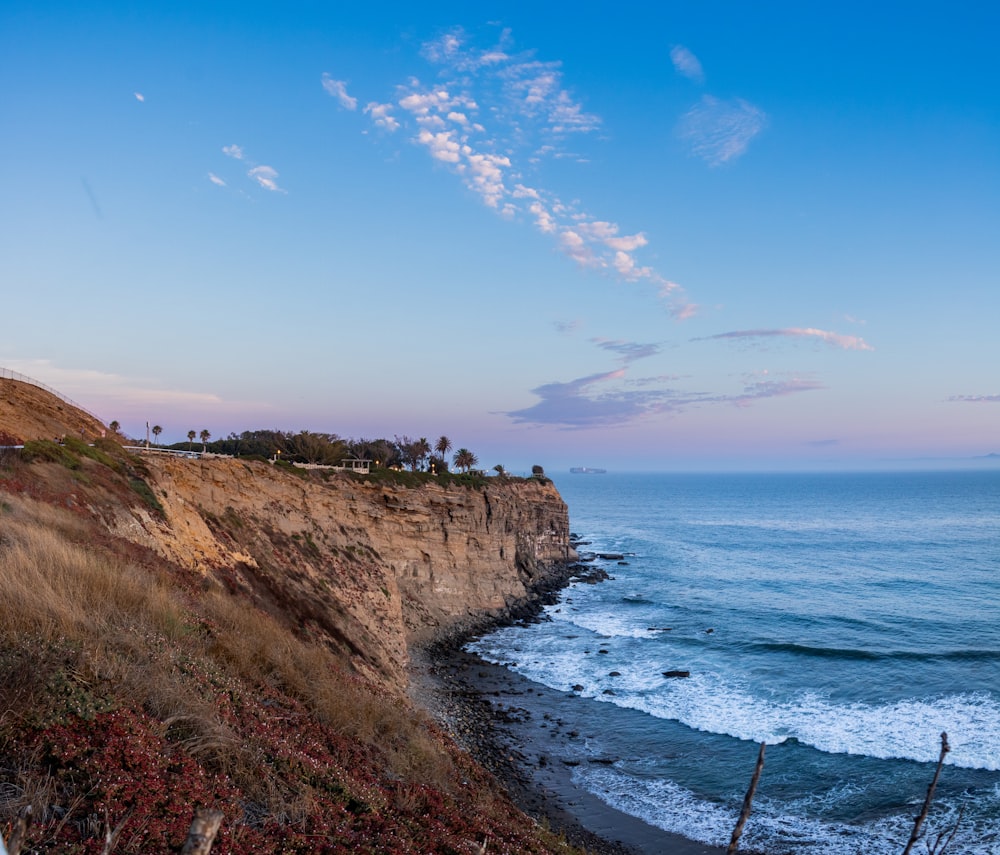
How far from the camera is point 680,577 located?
6359 cm

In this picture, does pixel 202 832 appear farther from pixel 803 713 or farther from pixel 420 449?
pixel 420 449

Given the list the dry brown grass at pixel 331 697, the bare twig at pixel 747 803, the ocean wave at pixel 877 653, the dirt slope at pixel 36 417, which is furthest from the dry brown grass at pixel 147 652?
the ocean wave at pixel 877 653

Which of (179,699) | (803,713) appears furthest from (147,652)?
(803,713)

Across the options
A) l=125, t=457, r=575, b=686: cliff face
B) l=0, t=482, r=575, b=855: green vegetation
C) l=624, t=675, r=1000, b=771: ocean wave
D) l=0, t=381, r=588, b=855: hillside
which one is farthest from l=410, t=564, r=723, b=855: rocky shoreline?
l=0, t=482, r=575, b=855: green vegetation

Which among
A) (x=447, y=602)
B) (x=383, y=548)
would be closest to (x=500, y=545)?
(x=447, y=602)

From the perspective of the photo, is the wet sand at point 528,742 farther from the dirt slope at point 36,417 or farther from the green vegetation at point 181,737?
the dirt slope at point 36,417

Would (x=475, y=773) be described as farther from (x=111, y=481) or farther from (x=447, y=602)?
(x=447, y=602)

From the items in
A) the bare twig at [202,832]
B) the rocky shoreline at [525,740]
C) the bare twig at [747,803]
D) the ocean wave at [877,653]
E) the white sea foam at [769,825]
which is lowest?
the rocky shoreline at [525,740]

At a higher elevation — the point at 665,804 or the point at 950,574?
the point at 950,574

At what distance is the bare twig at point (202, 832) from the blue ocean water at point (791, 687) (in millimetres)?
2992

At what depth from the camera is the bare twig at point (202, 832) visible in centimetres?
275

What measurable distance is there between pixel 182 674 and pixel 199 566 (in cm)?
1417

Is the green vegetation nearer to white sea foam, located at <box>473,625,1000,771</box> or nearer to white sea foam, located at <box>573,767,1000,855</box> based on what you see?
white sea foam, located at <box>573,767,1000,855</box>

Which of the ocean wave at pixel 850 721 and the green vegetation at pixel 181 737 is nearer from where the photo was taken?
the green vegetation at pixel 181 737
